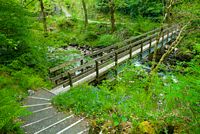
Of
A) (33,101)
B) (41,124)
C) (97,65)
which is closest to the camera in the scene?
(41,124)

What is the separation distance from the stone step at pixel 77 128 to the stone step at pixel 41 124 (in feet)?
2.27

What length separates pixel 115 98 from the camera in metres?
6.20

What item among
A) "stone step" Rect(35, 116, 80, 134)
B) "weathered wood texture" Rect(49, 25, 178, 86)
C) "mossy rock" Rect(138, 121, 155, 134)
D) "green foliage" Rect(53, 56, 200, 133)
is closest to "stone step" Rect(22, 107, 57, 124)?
"green foliage" Rect(53, 56, 200, 133)

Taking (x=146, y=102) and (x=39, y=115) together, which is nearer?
(x=146, y=102)

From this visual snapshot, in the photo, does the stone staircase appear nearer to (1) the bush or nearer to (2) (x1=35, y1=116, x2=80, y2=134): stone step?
(2) (x1=35, y1=116, x2=80, y2=134): stone step

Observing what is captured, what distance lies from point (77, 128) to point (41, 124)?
1.22 meters

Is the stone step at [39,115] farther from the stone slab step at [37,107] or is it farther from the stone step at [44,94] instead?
the stone step at [44,94]

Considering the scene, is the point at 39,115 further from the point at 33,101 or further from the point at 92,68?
the point at 92,68

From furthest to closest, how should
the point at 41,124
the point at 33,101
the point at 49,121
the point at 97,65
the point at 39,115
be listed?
the point at 97,65 → the point at 33,101 → the point at 39,115 → the point at 49,121 → the point at 41,124

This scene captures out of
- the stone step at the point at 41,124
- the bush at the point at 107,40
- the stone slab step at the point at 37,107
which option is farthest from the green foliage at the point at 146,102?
the bush at the point at 107,40

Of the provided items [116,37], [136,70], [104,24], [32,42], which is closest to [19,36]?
[32,42]

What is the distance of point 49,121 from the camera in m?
8.12

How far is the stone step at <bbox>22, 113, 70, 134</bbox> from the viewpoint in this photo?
7580 mm

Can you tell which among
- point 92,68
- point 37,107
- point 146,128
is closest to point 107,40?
point 92,68
